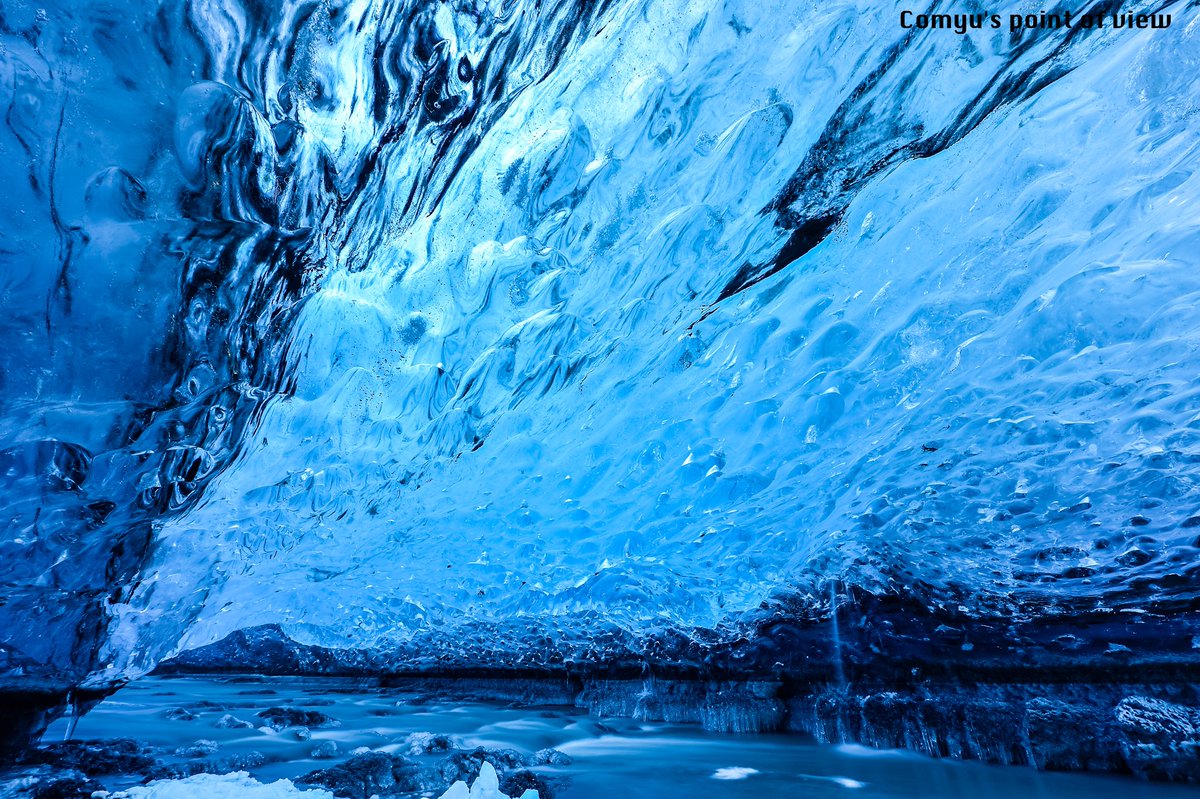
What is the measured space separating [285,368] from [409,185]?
1.94 metres

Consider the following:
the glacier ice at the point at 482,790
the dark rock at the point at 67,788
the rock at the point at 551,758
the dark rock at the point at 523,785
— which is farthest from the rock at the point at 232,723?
the glacier ice at the point at 482,790

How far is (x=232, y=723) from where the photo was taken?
6867 millimetres

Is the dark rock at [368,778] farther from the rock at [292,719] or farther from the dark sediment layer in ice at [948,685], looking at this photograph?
the dark sediment layer in ice at [948,685]

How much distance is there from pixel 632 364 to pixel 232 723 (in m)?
6.56

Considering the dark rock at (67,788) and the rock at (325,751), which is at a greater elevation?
the dark rock at (67,788)

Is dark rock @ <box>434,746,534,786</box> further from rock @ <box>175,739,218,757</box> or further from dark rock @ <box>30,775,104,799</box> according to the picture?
rock @ <box>175,739,218,757</box>

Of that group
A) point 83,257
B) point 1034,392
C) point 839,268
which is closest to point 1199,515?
point 1034,392

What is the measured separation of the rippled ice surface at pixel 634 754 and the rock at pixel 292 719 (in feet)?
0.67

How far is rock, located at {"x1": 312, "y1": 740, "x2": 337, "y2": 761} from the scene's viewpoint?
5.27m

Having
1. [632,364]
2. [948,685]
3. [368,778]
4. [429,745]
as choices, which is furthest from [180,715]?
[948,685]

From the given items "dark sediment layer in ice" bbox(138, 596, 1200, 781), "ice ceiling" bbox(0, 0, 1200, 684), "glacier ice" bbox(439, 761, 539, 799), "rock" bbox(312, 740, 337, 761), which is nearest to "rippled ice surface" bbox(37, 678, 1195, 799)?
"rock" bbox(312, 740, 337, 761)

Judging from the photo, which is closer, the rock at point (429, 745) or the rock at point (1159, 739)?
the rock at point (1159, 739)

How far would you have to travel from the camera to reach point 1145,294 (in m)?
4.01

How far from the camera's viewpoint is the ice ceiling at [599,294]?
3084 mm
